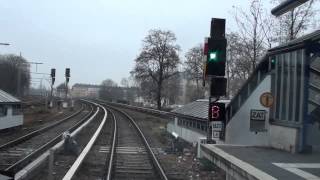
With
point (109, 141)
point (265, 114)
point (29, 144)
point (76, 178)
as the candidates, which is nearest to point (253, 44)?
point (109, 141)

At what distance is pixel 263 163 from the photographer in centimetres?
1153

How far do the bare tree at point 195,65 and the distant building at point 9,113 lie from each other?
107 ft

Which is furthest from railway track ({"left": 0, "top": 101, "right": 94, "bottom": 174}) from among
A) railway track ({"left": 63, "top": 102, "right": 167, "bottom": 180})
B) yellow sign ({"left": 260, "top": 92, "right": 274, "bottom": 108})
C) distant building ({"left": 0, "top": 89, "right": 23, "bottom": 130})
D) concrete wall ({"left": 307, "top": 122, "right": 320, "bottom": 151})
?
concrete wall ({"left": 307, "top": 122, "right": 320, "bottom": 151})

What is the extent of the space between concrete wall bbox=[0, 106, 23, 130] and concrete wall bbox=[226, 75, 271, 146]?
21.0 m

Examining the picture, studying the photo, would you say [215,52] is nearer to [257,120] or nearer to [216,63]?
[216,63]

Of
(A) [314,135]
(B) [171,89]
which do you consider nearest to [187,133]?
(A) [314,135]

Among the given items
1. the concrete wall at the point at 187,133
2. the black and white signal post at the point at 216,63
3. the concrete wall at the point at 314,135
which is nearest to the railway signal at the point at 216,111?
the black and white signal post at the point at 216,63

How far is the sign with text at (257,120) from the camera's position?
1586cm

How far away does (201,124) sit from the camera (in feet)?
76.3

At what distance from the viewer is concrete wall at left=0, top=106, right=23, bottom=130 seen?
36.7 meters

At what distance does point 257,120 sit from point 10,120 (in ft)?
86.1

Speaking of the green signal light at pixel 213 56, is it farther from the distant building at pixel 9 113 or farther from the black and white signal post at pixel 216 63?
the distant building at pixel 9 113

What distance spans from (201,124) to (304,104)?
33.9 feet

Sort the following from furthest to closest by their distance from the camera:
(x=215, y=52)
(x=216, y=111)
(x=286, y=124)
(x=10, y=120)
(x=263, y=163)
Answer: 1. (x=10, y=120)
2. (x=216, y=111)
3. (x=215, y=52)
4. (x=286, y=124)
5. (x=263, y=163)
